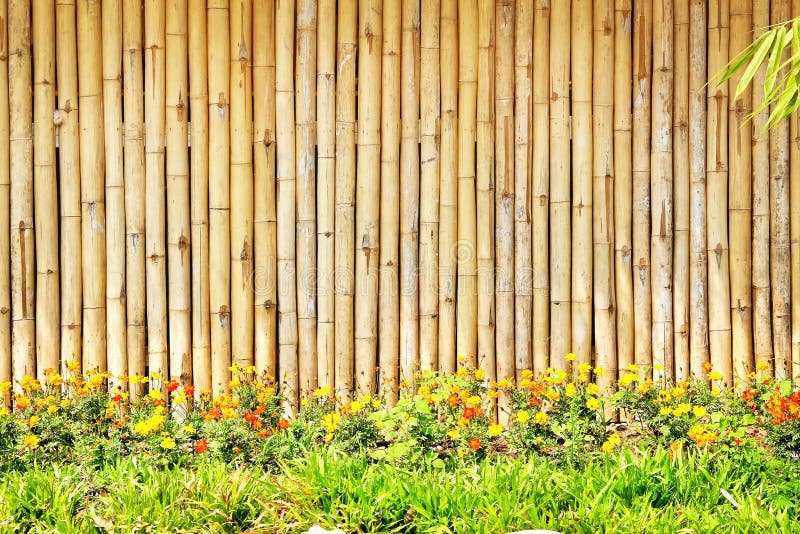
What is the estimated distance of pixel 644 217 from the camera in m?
4.01

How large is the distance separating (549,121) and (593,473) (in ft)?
5.86

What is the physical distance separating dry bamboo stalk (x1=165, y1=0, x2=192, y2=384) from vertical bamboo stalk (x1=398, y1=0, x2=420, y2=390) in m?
1.04

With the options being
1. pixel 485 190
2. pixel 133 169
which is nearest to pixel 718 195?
pixel 485 190

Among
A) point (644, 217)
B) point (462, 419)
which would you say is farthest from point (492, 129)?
point (462, 419)

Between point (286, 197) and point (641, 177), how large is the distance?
1.74m

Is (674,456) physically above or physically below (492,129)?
below

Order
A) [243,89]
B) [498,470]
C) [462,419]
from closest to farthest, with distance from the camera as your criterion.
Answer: [498,470] → [462,419] → [243,89]

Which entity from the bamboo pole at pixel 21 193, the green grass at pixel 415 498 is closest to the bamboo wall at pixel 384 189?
the bamboo pole at pixel 21 193

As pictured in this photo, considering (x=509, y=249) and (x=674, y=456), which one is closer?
(x=674, y=456)

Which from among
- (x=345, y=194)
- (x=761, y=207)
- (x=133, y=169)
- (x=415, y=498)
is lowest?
(x=415, y=498)

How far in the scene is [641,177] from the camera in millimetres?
4004

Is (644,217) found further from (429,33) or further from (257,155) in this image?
(257,155)

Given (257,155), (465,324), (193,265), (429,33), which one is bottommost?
(465,324)

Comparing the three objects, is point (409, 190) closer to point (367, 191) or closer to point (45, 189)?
point (367, 191)
